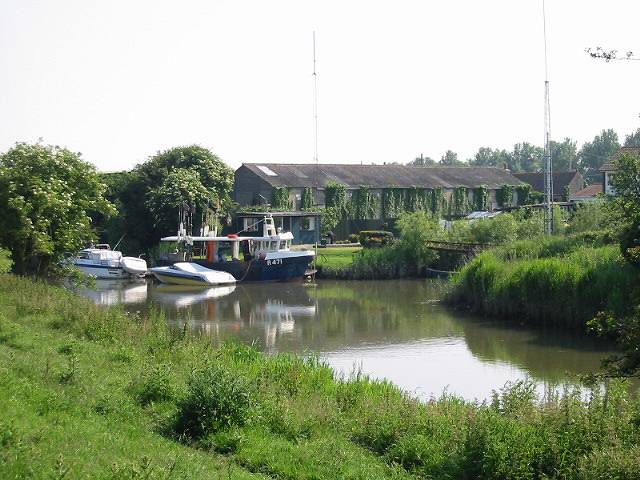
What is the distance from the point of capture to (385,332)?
29156 millimetres

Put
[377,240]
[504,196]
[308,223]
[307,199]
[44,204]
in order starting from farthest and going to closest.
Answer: [504,196] < [307,199] < [308,223] < [377,240] < [44,204]

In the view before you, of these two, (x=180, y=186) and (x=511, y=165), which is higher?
(x=511, y=165)

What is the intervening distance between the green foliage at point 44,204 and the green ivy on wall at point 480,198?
158 ft

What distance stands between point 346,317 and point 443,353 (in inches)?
358

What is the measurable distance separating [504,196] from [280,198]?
22249 millimetres

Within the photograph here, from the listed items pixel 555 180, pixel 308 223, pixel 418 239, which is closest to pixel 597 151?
pixel 555 180

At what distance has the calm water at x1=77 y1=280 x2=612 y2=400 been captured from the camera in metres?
21.7

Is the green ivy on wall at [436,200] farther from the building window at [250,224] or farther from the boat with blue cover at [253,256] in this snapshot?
the boat with blue cover at [253,256]

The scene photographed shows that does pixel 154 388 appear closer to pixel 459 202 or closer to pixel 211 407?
pixel 211 407

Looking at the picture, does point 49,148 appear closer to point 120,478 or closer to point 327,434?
point 327,434

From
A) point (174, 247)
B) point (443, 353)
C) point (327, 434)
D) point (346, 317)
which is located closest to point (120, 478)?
point (327, 434)

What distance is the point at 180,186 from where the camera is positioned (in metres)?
51.8

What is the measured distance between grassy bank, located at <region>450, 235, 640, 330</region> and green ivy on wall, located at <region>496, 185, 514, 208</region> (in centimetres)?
3892

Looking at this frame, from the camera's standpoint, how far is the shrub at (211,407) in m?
10.6
